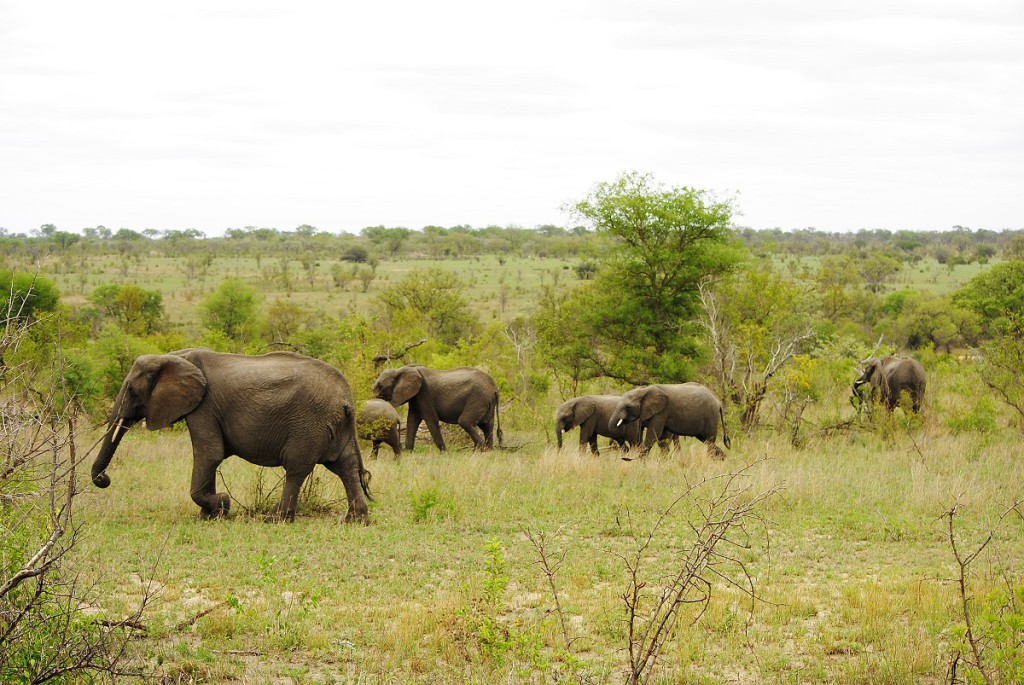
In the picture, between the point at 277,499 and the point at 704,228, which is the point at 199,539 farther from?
the point at 704,228

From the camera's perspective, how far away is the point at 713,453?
58.7 ft

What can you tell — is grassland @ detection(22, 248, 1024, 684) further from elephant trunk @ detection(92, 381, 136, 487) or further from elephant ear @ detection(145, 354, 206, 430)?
elephant ear @ detection(145, 354, 206, 430)

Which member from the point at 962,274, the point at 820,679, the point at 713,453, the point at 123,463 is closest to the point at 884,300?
the point at 962,274

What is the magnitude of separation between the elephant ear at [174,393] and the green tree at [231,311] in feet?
92.4

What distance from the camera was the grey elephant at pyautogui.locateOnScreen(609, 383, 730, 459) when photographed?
59.5ft

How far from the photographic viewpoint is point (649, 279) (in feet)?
79.5

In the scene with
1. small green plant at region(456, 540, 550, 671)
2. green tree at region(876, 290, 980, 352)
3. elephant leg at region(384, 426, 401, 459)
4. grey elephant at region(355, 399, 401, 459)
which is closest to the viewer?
small green plant at region(456, 540, 550, 671)

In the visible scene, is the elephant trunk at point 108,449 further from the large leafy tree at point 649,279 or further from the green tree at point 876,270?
the green tree at point 876,270

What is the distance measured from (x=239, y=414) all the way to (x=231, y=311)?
30148mm

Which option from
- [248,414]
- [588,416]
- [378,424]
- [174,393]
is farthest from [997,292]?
[174,393]

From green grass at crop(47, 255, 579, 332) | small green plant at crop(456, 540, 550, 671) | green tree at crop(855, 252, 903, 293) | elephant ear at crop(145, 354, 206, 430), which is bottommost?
green grass at crop(47, 255, 579, 332)

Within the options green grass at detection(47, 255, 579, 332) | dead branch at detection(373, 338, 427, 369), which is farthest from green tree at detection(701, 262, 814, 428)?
green grass at detection(47, 255, 579, 332)

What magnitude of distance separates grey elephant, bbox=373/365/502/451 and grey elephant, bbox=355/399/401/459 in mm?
972

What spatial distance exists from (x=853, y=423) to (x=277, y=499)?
13194mm
